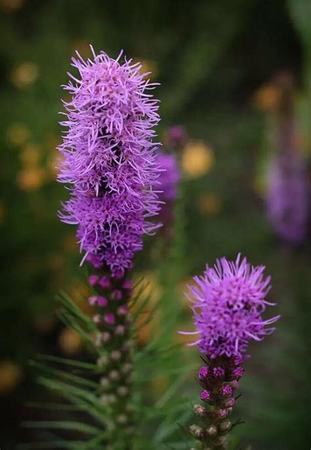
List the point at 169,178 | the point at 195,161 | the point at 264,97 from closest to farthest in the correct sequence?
the point at 169,178 → the point at 195,161 → the point at 264,97

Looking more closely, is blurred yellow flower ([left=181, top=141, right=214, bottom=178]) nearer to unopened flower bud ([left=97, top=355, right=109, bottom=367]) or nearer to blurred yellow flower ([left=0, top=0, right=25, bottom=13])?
blurred yellow flower ([left=0, top=0, right=25, bottom=13])

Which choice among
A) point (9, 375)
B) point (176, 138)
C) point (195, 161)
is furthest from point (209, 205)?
point (176, 138)

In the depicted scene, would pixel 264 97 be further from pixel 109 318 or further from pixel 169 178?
pixel 109 318

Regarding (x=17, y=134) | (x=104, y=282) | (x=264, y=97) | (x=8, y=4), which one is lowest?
(x=104, y=282)

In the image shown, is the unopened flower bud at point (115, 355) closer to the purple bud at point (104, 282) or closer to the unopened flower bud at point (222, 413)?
the purple bud at point (104, 282)

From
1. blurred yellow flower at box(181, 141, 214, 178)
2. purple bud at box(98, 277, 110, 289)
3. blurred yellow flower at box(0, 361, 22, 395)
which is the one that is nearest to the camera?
purple bud at box(98, 277, 110, 289)

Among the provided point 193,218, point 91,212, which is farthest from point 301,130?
point 91,212

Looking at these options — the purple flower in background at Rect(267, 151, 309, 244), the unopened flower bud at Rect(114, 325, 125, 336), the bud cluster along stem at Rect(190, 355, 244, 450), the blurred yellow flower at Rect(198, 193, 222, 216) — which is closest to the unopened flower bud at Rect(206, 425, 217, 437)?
the bud cluster along stem at Rect(190, 355, 244, 450)

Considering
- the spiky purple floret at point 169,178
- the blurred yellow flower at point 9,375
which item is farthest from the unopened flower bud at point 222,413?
the blurred yellow flower at point 9,375
